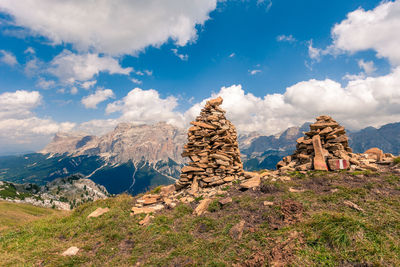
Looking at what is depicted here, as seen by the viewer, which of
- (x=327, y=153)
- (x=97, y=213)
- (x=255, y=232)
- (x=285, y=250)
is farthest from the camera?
Answer: (x=327, y=153)

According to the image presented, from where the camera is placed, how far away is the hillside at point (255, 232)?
6281 millimetres

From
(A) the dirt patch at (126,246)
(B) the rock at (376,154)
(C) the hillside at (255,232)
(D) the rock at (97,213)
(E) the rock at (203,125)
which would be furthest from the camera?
(E) the rock at (203,125)

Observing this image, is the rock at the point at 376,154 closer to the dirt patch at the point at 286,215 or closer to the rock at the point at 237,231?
the dirt patch at the point at 286,215

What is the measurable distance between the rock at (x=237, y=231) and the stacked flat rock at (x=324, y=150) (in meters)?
10.5

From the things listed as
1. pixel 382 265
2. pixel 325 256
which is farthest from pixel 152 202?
pixel 382 265

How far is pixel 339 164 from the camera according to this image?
15.2 meters

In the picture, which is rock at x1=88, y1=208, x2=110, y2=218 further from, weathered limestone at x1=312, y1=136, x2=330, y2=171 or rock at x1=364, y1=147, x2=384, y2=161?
rock at x1=364, y1=147, x2=384, y2=161

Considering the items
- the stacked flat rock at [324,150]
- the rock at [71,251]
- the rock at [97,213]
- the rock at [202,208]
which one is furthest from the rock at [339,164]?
the rock at [97,213]

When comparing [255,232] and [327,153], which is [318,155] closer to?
[327,153]

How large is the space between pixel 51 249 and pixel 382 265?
14658 mm

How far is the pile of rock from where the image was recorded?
15516 mm

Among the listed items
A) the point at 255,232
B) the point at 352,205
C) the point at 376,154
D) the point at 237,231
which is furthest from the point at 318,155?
the point at 237,231

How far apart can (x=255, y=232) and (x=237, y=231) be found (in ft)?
2.88

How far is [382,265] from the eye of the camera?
17.2ft
